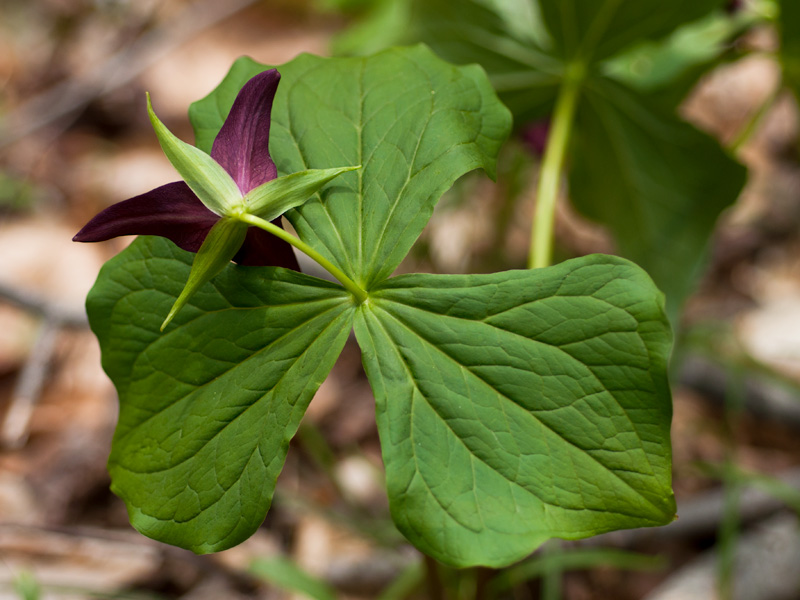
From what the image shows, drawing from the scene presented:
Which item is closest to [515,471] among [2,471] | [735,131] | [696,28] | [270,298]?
[270,298]

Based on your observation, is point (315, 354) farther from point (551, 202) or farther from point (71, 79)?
point (71, 79)

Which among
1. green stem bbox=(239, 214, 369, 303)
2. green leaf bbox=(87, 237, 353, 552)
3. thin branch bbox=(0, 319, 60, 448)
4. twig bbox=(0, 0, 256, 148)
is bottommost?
green leaf bbox=(87, 237, 353, 552)

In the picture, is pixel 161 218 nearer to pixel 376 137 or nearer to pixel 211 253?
pixel 211 253

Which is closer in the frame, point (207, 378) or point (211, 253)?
point (211, 253)

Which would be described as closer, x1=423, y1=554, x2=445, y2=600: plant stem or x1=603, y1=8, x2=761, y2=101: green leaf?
x1=423, y1=554, x2=445, y2=600: plant stem

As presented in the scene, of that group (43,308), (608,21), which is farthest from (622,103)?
(43,308)

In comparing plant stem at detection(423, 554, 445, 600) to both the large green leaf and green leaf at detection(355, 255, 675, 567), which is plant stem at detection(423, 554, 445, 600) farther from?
the large green leaf

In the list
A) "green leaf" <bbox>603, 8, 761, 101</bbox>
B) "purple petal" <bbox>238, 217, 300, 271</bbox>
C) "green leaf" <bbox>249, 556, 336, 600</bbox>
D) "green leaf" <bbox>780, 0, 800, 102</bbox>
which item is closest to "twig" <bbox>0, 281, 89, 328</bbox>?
"green leaf" <bbox>249, 556, 336, 600</bbox>
